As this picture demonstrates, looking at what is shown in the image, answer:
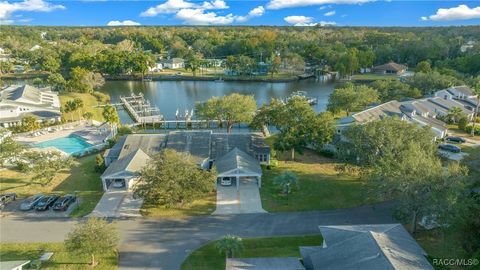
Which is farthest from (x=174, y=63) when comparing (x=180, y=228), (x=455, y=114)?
(x=180, y=228)

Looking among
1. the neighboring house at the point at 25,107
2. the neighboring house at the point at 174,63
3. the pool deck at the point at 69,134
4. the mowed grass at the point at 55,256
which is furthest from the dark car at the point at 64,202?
the neighboring house at the point at 174,63

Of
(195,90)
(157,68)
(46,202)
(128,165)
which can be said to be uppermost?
(157,68)

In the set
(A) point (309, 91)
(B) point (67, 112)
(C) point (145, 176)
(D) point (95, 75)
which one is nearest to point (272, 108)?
(C) point (145, 176)

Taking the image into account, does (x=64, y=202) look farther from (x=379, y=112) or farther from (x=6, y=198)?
(x=379, y=112)

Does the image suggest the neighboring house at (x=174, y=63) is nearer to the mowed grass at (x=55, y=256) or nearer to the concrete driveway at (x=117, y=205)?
the concrete driveway at (x=117, y=205)

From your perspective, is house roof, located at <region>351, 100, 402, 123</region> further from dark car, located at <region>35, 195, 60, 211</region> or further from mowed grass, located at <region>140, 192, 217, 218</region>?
dark car, located at <region>35, 195, 60, 211</region>

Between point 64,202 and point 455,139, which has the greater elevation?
point 455,139
